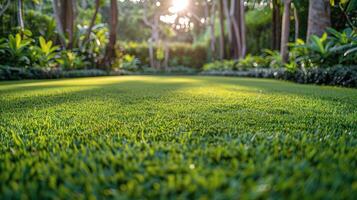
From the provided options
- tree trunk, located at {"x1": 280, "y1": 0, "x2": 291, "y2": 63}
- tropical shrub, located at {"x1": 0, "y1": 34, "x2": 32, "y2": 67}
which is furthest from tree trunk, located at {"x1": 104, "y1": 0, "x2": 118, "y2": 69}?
tree trunk, located at {"x1": 280, "y1": 0, "x2": 291, "y2": 63}

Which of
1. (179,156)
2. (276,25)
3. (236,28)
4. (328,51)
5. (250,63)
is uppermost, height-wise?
(236,28)

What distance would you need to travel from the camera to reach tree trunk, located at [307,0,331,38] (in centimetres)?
627

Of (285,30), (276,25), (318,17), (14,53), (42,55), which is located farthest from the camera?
(276,25)

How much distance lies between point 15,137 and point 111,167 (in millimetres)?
657

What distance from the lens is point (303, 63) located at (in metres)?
5.82

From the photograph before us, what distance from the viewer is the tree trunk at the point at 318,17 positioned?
6.27 m

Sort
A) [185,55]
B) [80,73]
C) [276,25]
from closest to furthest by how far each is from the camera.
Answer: [80,73] < [276,25] < [185,55]

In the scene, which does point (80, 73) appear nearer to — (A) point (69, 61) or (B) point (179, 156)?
(A) point (69, 61)

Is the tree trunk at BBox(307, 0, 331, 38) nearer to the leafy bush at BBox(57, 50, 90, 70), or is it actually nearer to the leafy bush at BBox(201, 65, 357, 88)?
the leafy bush at BBox(201, 65, 357, 88)

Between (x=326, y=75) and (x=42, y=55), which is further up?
(x=42, y=55)

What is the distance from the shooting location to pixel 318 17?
6324mm

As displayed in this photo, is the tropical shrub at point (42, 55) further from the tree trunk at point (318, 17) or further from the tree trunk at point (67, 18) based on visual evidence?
the tree trunk at point (318, 17)

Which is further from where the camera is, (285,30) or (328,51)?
(285,30)

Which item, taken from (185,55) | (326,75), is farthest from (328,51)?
(185,55)
